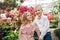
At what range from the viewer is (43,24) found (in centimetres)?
259

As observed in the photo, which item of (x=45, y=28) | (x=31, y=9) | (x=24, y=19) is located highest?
(x=31, y=9)

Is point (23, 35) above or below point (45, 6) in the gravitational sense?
below

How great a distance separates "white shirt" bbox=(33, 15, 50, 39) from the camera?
258 cm

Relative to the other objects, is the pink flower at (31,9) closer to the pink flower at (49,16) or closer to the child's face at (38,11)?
the child's face at (38,11)

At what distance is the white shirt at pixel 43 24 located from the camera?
2.58 m

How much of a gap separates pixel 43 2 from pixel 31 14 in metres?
0.22

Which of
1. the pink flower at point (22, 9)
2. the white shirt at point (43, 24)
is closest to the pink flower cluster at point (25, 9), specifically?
the pink flower at point (22, 9)

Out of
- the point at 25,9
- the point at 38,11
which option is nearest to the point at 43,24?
the point at 38,11

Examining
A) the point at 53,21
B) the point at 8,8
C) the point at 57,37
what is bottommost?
the point at 57,37

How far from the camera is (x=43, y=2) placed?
261 cm

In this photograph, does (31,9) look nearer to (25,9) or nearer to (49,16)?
(25,9)

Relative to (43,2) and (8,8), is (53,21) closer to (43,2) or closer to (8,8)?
(43,2)

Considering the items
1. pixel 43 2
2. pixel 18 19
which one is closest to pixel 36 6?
pixel 43 2

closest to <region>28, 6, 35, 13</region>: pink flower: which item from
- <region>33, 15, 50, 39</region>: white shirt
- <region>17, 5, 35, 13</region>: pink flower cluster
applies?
<region>17, 5, 35, 13</region>: pink flower cluster
